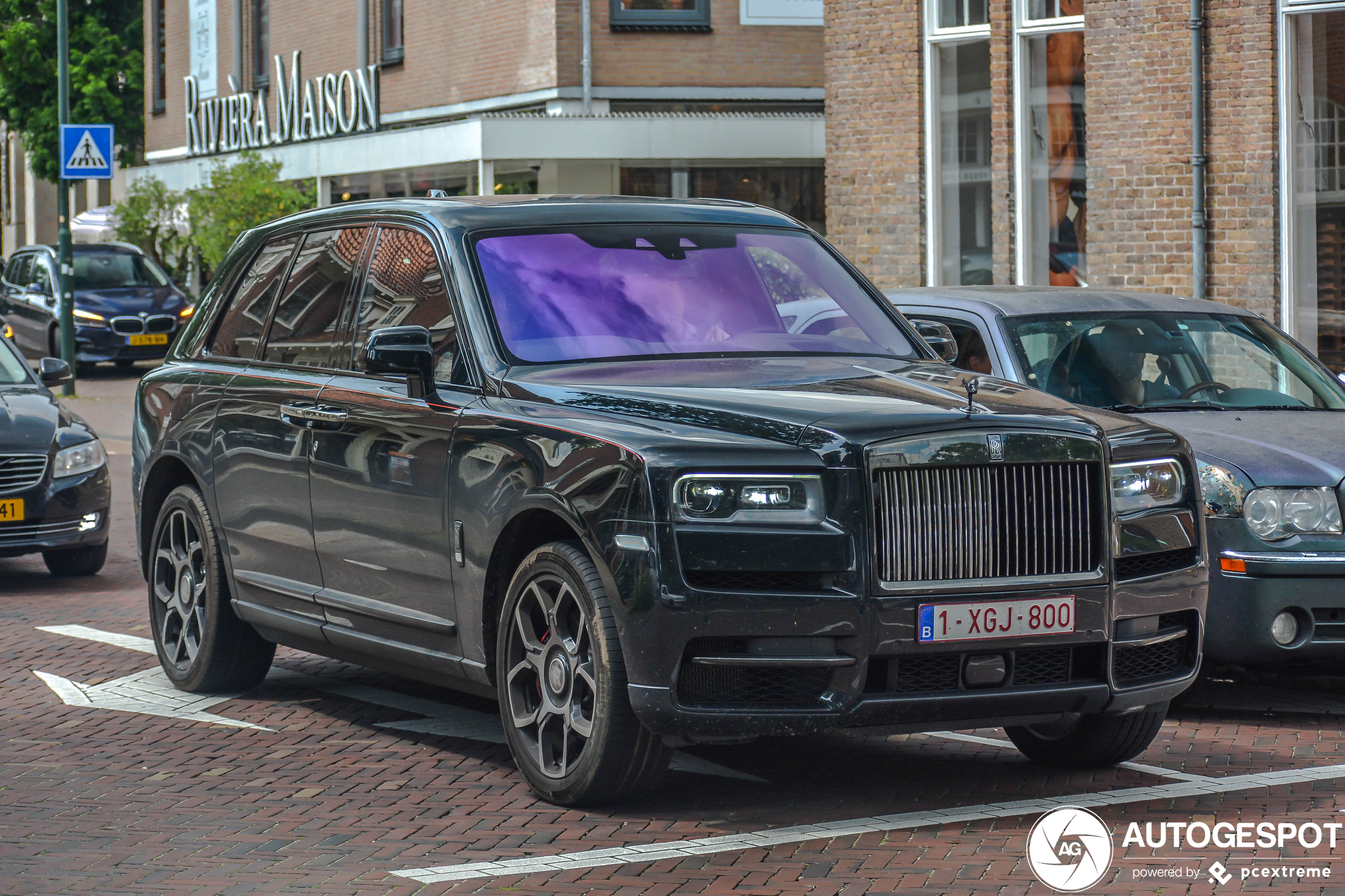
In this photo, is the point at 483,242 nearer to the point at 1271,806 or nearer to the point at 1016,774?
the point at 1016,774

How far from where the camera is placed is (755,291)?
21.8 feet

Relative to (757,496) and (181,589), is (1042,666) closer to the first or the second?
(757,496)

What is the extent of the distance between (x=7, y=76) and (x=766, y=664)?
45457mm

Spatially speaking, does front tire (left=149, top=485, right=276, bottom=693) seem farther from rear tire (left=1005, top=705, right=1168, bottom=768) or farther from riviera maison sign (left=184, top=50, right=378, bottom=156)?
riviera maison sign (left=184, top=50, right=378, bottom=156)

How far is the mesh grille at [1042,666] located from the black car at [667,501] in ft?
0.03

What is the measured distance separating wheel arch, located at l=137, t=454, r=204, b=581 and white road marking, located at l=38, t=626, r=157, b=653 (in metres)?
0.91

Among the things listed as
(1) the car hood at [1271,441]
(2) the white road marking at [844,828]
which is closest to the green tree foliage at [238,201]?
(1) the car hood at [1271,441]

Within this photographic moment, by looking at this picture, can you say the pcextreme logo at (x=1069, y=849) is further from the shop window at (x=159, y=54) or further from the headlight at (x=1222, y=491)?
the shop window at (x=159, y=54)

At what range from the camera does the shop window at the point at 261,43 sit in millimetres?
37688

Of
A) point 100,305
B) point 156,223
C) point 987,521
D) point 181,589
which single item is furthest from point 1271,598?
point 156,223

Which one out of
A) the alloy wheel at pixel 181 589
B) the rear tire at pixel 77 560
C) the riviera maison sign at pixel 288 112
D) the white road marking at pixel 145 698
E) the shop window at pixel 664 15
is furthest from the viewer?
the riviera maison sign at pixel 288 112

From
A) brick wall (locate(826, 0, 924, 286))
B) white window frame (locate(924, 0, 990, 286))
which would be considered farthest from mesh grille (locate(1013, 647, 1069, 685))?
brick wall (locate(826, 0, 924, 286))

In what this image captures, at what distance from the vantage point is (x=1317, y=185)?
52.9ft

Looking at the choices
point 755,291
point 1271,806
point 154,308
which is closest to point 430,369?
point 755,291
